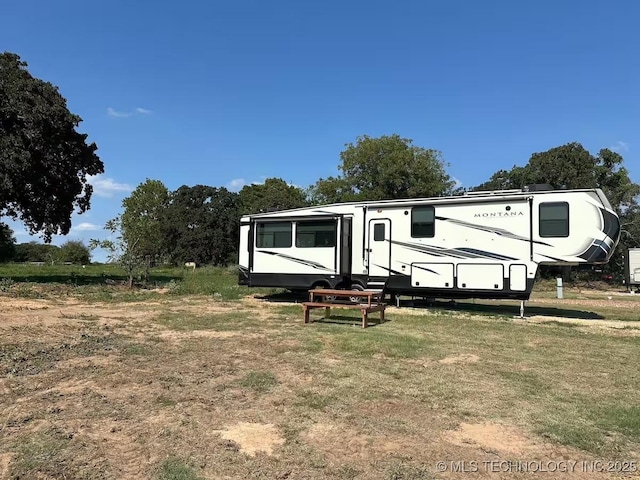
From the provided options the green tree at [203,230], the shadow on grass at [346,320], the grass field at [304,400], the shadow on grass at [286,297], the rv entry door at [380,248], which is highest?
the green tree at [203,230]

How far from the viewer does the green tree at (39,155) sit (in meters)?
18.0

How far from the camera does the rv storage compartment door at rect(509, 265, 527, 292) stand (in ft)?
36.7

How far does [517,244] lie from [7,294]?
1485 cm

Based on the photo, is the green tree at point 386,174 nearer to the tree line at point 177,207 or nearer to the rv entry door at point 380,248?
the tree line at point 177,207

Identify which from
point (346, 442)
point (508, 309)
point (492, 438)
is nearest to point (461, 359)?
point (492, 438)

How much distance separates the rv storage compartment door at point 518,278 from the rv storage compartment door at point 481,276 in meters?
0.20

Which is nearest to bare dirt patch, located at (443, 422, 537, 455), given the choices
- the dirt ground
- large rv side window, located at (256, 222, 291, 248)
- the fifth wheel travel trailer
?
the dirt ground

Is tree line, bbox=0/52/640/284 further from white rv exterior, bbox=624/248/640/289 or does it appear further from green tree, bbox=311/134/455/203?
white rv exterior, bbox=624/248/640/289

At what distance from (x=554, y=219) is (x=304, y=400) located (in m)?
8.72

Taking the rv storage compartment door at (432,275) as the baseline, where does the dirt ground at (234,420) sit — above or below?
below

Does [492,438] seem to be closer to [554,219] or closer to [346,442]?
[346,442]

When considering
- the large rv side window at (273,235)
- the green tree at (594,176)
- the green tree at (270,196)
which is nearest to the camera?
the large rv side window at (273,235)

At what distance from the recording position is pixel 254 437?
3.74 meters

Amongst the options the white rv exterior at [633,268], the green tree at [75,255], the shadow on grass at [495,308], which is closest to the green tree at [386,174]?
the white rv exterior at [633,268]
